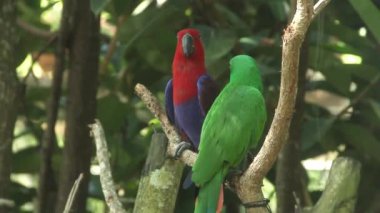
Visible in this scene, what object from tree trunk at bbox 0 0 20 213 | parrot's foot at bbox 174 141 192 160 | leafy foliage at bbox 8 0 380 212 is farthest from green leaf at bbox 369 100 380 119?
tree trunk at bbox 0 0 20 213

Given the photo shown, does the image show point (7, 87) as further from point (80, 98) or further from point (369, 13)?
point (369, 13)

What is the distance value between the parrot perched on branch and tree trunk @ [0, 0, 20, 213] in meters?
0.34

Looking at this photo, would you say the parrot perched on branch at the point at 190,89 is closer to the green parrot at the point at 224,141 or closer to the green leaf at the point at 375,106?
the green parrot at the point at 224,141

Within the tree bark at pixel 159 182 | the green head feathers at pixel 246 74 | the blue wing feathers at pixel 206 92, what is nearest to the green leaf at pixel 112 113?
the blue wing feathers at pixel 206 92

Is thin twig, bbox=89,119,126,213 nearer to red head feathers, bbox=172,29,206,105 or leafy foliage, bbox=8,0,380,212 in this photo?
red head feathers, bbox=172,29,206,105

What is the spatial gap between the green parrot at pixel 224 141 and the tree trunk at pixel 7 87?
652 millimetres

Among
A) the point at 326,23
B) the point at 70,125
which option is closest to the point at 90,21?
the point at 70,125

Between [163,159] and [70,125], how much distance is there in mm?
765

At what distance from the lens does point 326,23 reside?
2242 millimetres

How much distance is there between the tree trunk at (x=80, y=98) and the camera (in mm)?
2242

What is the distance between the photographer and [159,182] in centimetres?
155

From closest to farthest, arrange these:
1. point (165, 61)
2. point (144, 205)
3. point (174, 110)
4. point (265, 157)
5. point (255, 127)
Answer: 1. point (265, 157)
2. point (255, 127)
3. point (144, 205)
4. point (174, 110)
5. point (165, 61)

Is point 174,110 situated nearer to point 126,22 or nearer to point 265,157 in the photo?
point 126,22

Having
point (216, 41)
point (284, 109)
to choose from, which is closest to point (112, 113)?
point (216, 41)
